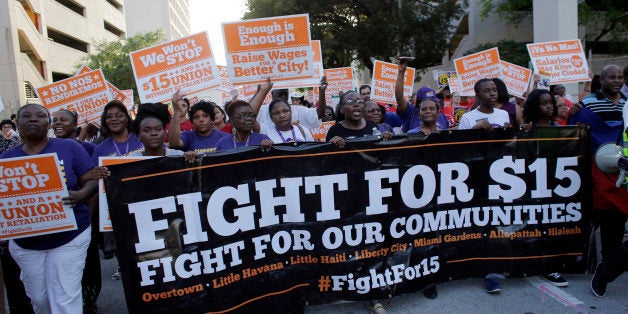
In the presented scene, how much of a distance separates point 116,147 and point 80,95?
230cm

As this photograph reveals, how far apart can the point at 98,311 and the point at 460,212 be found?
3.39m

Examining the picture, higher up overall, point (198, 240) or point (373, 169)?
point (373, 169)

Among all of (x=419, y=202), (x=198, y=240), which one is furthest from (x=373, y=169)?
(x=198, y=240)

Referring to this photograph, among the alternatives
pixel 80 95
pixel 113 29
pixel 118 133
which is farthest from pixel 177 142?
pixel 113 29

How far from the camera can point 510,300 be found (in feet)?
13.0

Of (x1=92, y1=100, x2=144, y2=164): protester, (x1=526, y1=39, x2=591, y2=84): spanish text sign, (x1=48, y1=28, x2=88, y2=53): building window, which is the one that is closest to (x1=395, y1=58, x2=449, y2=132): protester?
(x1=526, y1=39, x2=591, y2=84): spanish text sign

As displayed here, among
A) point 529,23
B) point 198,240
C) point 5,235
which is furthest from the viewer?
point 529,23

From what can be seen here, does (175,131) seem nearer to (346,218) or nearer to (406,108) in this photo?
(346,218)

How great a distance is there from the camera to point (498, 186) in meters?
4.17

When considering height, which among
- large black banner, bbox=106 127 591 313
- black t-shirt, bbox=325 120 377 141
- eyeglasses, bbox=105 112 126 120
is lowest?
large black banner, bbox=106 127 591 313

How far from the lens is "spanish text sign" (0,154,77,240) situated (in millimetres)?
3072

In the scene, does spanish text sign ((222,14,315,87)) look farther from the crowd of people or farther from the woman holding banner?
the woman holding banner

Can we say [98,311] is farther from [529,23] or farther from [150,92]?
[529,23]

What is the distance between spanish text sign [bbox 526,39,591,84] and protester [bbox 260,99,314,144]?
160 inches
